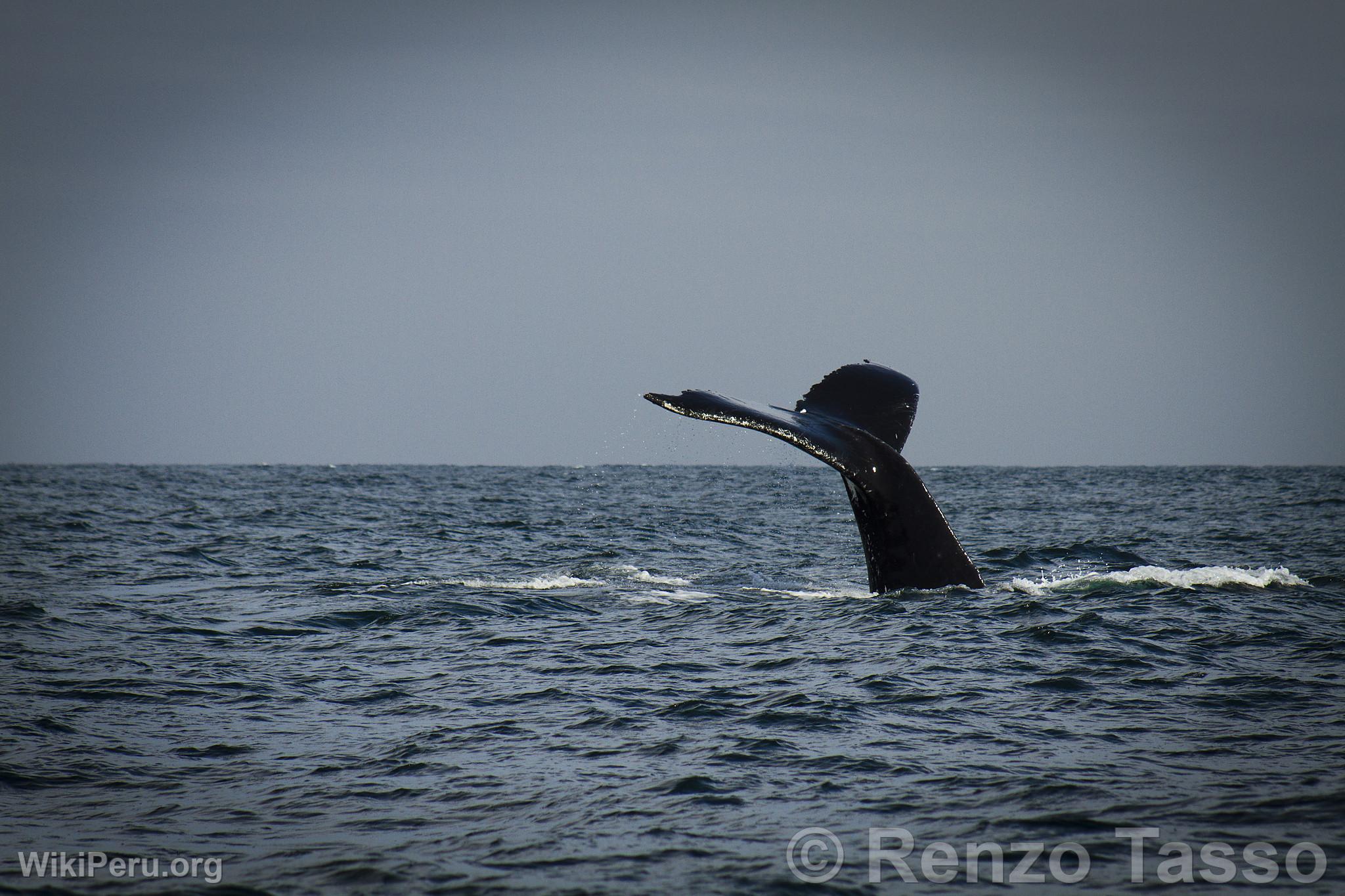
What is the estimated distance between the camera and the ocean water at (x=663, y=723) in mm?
5477

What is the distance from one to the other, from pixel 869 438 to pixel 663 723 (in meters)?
3.85

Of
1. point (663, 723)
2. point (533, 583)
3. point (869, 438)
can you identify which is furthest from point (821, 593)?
point (663, 723)

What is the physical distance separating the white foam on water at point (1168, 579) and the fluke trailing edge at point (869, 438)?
8.42 feet

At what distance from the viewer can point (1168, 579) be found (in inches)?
591

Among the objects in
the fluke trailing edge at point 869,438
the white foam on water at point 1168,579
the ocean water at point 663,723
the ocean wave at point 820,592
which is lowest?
the ocean water at point 663,723

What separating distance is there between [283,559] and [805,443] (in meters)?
13.2

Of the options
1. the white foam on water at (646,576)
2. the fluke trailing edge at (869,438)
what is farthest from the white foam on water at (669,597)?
the fluke trailing edge at (869,438)

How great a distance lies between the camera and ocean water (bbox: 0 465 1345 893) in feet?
18.0

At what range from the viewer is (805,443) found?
10.1 metres

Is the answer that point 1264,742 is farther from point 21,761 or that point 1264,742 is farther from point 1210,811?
point 21,761

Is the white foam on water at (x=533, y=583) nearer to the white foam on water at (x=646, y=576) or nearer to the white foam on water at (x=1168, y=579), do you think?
the white foam on water at (x=646, y=576)

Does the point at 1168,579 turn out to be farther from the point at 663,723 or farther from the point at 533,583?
the point at 663,723

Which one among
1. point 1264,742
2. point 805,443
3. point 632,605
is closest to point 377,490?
point 632,605

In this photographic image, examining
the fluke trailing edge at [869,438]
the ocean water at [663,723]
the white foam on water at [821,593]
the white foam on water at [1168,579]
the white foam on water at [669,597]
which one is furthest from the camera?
the white foam on water at [1168,579]
